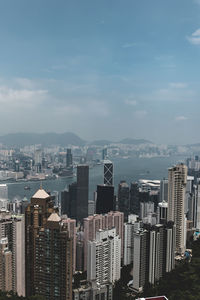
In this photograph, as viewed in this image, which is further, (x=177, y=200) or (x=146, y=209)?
(x=146, y=209)

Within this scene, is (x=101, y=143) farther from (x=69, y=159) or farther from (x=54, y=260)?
(x=54, y=260)

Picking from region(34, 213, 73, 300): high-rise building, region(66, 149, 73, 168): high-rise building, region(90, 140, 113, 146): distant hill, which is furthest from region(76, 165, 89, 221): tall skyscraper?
region(34, 213, 73, 300): high-rise building

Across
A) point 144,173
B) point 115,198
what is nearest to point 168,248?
point 115,198

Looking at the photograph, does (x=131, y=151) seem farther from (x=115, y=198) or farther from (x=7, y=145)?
(x=7, y=145)

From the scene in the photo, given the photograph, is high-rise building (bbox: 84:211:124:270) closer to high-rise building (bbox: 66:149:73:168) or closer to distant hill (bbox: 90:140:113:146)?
distant hill (bbox: 90:140:113:146)

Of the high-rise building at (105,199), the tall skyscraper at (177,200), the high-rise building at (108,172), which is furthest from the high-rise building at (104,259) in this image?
the high-rise building at (108,172)

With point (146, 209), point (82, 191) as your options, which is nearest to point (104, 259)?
point (146, 209)

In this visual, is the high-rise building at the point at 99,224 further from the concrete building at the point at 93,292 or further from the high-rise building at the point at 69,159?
the high-rise building at the point at 69,159
